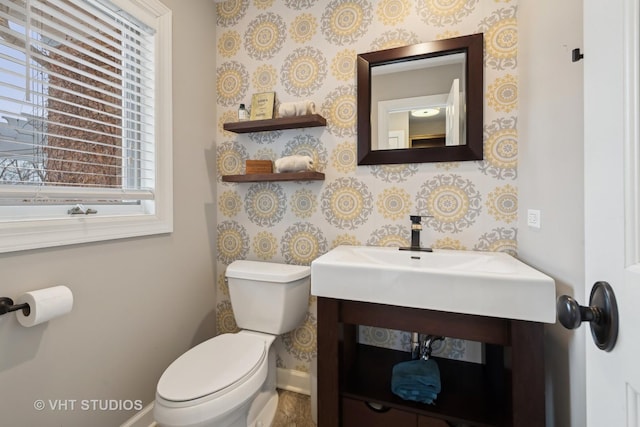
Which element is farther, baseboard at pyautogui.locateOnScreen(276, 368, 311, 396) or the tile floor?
baseboard at pyautogui.locateOnScreen(276, 368, 311, 396)

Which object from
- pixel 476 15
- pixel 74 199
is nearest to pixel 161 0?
pixel 74 199

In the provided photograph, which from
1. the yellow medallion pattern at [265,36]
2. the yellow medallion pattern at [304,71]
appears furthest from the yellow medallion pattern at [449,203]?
the yellow medallion pattern at [265,36]

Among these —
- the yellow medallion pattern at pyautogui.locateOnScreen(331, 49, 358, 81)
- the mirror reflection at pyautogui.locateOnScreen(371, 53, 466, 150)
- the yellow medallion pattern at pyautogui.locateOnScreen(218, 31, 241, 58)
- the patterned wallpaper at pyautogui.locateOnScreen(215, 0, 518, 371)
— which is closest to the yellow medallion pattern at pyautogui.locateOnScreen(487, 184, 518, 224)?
the patterned wallpaper at pyautogui.locateOnScreen(215, 0, 518, 371)

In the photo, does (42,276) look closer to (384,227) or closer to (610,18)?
(384,227)

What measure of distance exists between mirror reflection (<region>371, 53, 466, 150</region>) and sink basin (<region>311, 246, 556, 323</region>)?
2.21ft

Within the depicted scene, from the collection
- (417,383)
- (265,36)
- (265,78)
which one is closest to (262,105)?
(265,78)

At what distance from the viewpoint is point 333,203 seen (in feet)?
5.52

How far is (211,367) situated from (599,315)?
125 centimetres

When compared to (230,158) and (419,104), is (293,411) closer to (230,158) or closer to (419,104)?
(230,158)

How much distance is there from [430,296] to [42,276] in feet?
4.60

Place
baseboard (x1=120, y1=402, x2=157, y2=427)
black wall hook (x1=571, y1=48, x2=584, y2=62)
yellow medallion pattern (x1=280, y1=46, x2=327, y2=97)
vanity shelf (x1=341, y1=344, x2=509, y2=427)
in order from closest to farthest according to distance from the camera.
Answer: black wall hook (x1=571, y1=48, x2=584, y2=62)
vanity shelf (x1=341, y1=344, x2=509, y2=427)
baseboard (x1=120, y1=402, x2=157, y2=427)
yellow medallion pattern (x1=280, y1=46, x2=327, y2=97)

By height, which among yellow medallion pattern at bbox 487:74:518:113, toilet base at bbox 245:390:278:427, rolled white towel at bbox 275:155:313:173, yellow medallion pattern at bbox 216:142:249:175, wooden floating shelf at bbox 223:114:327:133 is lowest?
toilet base at bbox 245:390:278:427

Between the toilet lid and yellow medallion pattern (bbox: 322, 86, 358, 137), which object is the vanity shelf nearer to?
the toilet lid

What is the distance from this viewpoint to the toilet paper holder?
896 millimetres
